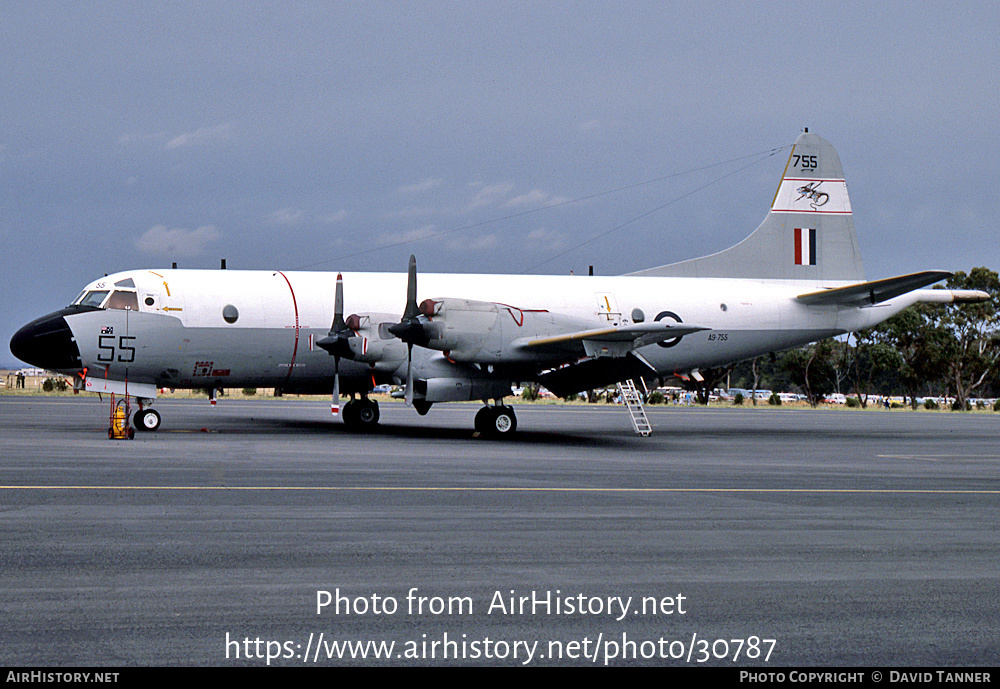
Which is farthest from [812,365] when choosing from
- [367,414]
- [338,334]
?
[338,334]

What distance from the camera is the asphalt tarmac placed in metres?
5.61

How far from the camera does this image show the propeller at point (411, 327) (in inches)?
936

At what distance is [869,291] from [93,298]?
2312cm

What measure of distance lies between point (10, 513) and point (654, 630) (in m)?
7.66

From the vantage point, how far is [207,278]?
2642cm

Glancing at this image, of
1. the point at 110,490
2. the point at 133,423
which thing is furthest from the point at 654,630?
the point at 133,423

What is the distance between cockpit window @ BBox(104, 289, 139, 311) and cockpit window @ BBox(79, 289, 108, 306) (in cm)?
25

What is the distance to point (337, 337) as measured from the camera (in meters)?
25.2

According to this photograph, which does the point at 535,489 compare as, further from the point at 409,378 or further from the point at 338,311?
the point at 338,311

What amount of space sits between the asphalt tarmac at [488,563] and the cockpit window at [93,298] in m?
8.84

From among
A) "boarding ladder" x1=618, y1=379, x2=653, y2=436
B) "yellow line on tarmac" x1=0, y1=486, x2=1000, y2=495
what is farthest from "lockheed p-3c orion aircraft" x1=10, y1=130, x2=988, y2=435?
"yellow line on tarmac" x1=0, y1=486, x2=1000, y2=495

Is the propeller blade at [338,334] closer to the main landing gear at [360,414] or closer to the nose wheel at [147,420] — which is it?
the main landing gear at [360,414]
